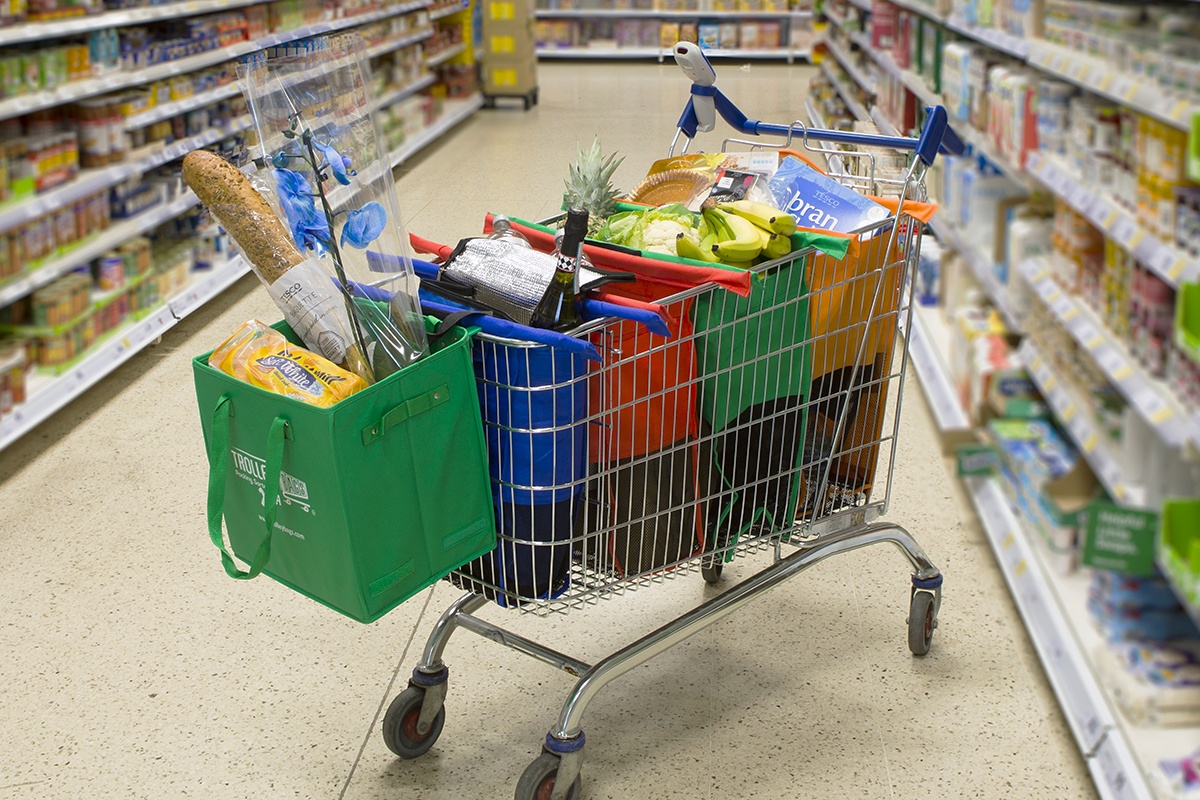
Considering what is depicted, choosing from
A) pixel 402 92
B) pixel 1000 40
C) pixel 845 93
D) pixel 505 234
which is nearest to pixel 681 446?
pixel 505 234

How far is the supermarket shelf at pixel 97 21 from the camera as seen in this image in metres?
3.57

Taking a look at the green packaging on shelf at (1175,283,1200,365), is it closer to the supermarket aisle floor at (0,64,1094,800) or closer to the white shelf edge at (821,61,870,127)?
the supermarket aisle floor at (0,64,1094,800)

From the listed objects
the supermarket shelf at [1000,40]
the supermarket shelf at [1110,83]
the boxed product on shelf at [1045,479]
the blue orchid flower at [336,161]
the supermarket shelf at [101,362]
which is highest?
the supermarket shelf at [1000,40]

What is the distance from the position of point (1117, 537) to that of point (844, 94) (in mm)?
7473

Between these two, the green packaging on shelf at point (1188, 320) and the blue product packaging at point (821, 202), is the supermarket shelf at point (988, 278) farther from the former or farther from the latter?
the blue product packaging at point (821, 202)

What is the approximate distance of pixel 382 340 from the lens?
1707mm

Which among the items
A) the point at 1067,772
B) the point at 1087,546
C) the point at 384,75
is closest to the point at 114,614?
the point at 1067,772

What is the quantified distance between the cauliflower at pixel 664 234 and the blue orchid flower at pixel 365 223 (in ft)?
1.64

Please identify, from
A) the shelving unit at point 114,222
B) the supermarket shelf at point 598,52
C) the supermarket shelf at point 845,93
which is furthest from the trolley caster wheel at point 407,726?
the supermarket shelf at point 598,52

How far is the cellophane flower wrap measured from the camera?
5.33 feet

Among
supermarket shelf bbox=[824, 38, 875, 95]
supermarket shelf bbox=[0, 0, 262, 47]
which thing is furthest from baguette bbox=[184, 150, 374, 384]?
supermarket shelf bbox=[824, 38, 875, 95]

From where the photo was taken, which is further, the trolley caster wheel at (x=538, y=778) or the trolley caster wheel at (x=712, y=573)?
Result: the trolley caster wheel at (x=712, y=573)

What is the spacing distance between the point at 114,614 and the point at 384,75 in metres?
6.20

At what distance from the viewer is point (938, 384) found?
2.76ft
